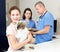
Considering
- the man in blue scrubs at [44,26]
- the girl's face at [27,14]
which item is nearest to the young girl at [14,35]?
the man in blue scrubs at [44,26]

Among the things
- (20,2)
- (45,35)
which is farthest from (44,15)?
(20,2)

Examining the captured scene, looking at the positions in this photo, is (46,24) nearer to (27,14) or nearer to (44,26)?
(44,26)

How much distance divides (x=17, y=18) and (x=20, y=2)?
91.9 inches

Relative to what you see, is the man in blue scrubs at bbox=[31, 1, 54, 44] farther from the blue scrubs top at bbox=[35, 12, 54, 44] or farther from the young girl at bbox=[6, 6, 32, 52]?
the young girl at bbox=[6, 6, 32, 52]

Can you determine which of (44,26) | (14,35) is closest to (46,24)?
(44,26)

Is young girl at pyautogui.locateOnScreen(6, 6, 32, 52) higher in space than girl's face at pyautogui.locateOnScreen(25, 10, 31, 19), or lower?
lower

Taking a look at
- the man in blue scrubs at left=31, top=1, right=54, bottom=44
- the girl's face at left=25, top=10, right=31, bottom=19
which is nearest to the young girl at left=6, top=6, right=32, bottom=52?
the man in blue scrubs at left=31, top=1, right=54, bottom=44

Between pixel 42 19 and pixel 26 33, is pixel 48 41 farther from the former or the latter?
pixel 26 33

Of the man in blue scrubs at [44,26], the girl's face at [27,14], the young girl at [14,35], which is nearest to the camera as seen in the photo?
the young girl at [14,35]

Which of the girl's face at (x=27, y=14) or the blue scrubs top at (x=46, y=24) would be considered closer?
the blue scrubs top at (x=46, y=24)

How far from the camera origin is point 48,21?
221cm

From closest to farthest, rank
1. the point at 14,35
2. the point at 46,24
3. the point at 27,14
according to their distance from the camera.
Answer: the point at 14,35 → the point at 46,24 → the point at 27,14

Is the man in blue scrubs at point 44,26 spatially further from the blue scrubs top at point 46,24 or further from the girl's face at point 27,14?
the girl's face at point 27,14

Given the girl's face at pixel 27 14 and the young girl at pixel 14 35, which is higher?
the girl's face at pixel 27 14
